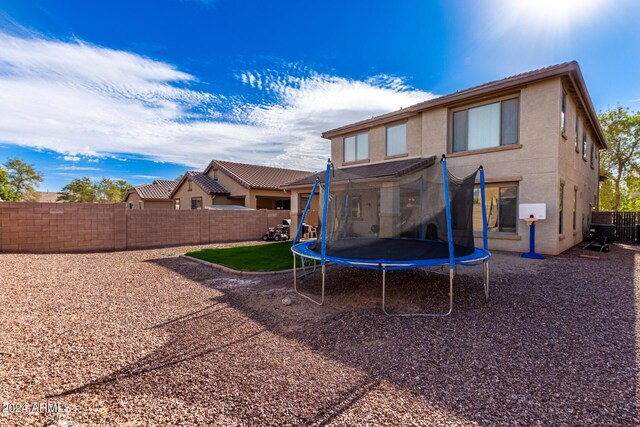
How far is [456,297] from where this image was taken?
4.96m

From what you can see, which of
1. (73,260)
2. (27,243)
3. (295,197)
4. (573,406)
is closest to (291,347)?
(573,406)

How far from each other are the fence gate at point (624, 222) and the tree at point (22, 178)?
48.5m

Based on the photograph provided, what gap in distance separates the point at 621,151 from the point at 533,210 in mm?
21334

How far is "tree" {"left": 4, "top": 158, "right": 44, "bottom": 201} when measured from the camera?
106 feet

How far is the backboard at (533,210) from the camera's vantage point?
26.6 ft

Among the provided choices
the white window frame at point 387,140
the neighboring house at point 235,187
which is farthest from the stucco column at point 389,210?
the neighboring house at point 235,187

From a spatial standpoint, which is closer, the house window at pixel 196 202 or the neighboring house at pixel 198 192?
the neighboring house at pixel 198 192

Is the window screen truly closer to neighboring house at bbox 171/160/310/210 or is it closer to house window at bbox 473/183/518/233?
house window at bbox 473/183/518/233

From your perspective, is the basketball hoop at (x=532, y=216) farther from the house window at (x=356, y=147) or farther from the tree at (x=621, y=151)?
the tree at (x=621, y=151)

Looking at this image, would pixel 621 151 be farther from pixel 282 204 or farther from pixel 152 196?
pixel 152 196

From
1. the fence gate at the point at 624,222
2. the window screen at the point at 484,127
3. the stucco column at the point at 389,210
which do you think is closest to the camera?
the stucco column at the point at 389,210

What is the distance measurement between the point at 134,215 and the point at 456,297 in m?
11.1

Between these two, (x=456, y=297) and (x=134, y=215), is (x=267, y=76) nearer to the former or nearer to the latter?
(x=134, y=215)

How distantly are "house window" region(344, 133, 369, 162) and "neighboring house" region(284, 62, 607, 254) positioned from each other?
1.64 metres
